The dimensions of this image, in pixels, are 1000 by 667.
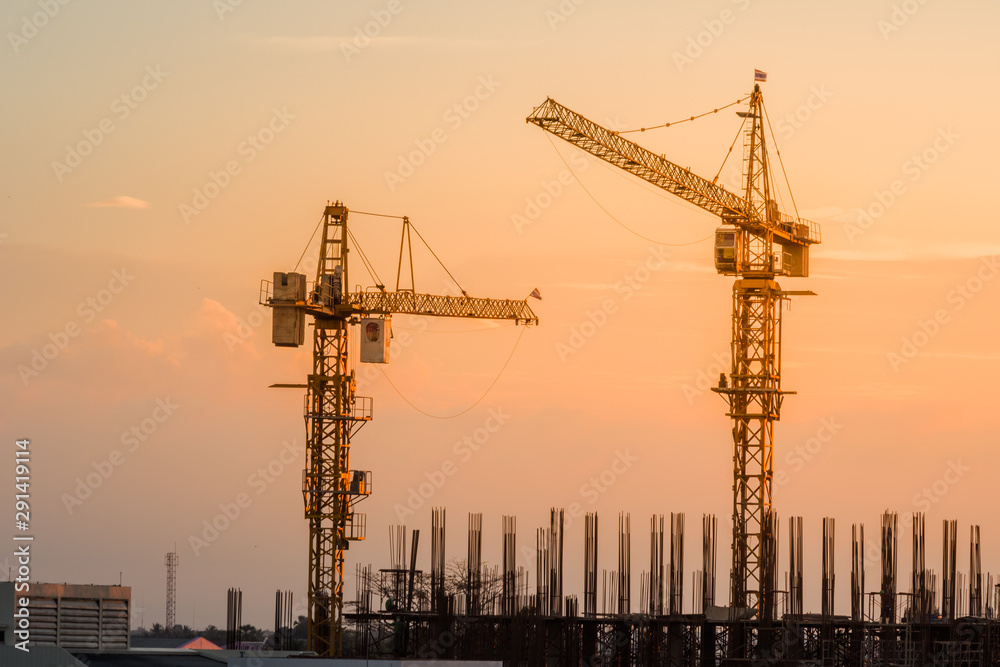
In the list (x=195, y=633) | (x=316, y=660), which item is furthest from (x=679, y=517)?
(x=195, y=633)

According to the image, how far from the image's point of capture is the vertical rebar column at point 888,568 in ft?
196

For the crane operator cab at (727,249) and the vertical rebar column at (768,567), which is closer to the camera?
the vertical rebar column at (768,567)

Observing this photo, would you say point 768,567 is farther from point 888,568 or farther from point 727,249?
point 727,249

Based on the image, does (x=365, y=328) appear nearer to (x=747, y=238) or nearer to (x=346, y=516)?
(x=346, y=516)

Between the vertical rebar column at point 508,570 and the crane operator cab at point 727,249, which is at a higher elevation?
the crane operator cab at point 727,249

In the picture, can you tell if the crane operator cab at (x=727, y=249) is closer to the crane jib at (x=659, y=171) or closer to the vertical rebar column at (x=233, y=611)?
the crane jib at (x=659, y=171)

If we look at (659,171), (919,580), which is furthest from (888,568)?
(659,171)

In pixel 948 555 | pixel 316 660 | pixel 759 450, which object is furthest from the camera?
pixel 759 450

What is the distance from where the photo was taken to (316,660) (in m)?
53.5

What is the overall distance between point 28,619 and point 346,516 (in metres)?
23.5

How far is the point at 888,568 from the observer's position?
198 feet

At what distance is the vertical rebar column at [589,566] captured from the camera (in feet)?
199

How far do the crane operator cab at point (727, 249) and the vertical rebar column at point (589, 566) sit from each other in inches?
739

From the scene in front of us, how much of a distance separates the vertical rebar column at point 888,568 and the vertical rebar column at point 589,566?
10.1 m
